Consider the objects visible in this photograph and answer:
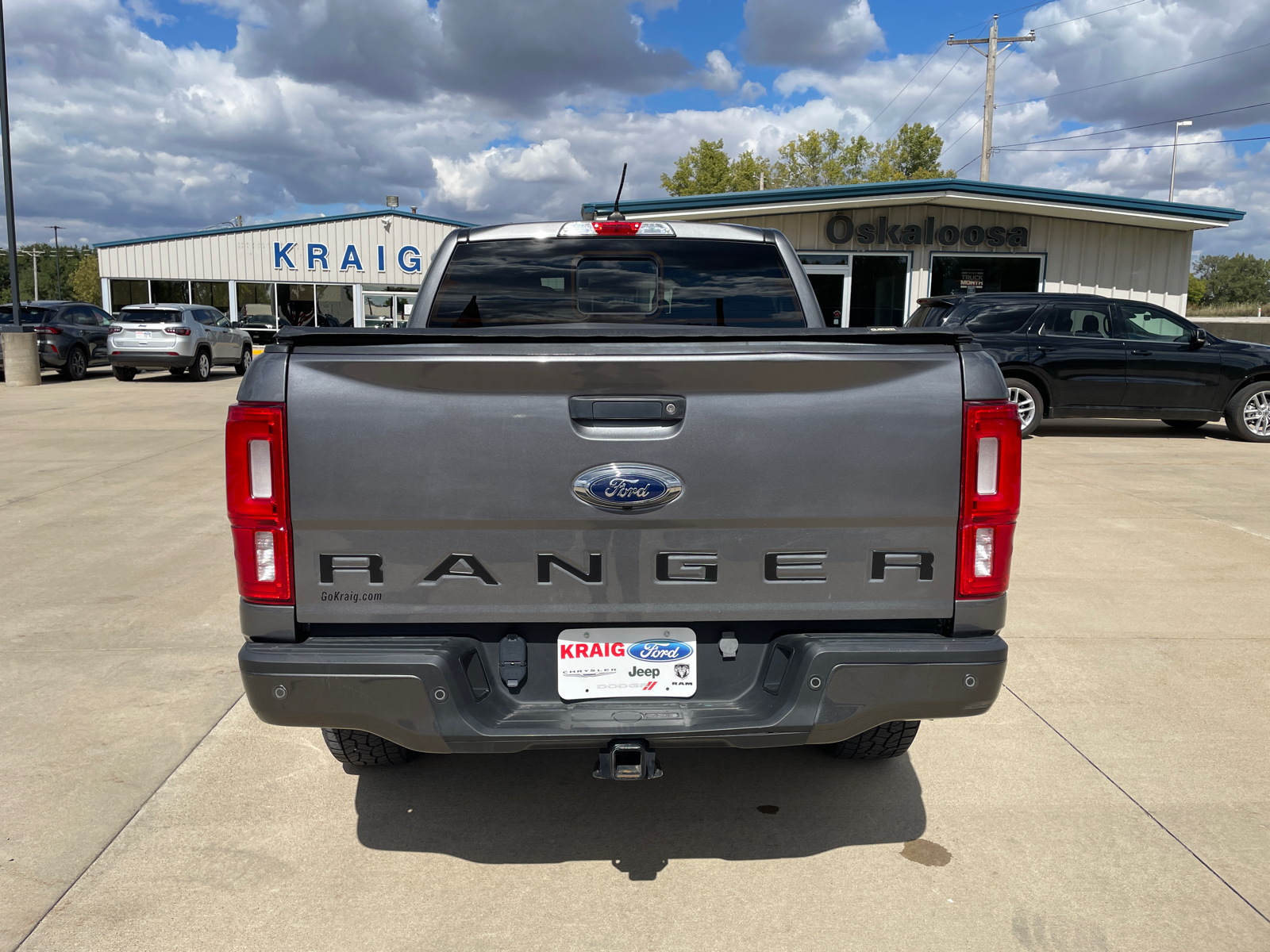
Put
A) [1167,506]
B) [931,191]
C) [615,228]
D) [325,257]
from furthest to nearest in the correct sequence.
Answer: [325,257]
[931,191]
[1167,506]
[615,228]

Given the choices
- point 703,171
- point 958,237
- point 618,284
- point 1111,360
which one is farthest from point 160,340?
point 703,171

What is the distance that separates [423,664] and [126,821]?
59.9 inches

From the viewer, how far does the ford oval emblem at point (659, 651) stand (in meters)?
2.60

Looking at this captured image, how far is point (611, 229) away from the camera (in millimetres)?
3898

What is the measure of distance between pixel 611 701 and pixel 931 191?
1880 centimetres

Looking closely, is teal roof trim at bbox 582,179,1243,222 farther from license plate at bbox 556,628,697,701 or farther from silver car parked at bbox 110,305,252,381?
license plate at bbox 556,628,697,701

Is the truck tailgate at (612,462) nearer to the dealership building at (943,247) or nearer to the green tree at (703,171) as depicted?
the dealership building at (943,247)

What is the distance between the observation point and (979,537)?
8.38ft

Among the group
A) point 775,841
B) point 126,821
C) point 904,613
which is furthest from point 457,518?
point 126,821

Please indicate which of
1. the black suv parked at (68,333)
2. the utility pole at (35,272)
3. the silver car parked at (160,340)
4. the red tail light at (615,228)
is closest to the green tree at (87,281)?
the utility pole at (35,272)

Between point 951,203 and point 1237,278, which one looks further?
point 1237,278

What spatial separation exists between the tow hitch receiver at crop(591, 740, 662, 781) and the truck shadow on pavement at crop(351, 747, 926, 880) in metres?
0.59

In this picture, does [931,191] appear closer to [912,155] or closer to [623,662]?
[623,662]

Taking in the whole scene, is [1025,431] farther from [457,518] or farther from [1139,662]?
[457,518]
